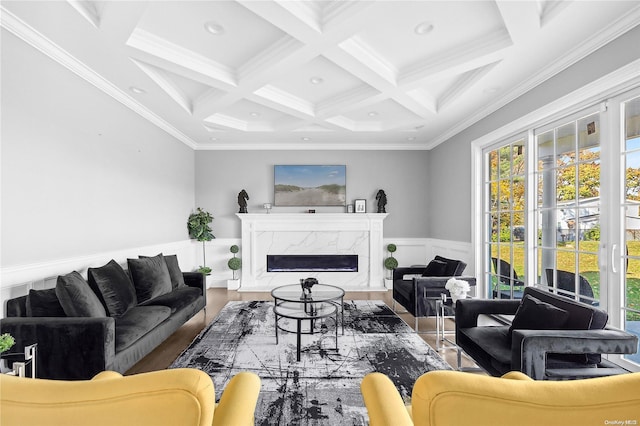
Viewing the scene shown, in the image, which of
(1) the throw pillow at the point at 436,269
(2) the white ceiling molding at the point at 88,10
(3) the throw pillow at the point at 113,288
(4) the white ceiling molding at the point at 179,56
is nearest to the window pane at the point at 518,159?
(1) the throw pillow at the point at 436,269

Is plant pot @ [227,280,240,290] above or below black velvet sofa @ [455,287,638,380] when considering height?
below

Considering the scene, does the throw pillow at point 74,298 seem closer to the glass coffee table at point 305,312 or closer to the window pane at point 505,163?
the glass coffee table at point 305,312

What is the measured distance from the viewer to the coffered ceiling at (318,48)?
7.93 feet

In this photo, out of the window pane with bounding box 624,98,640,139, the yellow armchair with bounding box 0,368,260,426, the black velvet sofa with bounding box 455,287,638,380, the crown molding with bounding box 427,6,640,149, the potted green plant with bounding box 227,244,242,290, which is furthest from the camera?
the potted green plant with bounding box 227,244,242,290

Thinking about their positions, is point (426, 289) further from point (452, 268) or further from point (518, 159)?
point (518, 159)

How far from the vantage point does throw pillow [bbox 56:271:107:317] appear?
8.07 feet

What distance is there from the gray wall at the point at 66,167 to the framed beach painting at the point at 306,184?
2.40 metres

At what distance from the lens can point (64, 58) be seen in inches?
116

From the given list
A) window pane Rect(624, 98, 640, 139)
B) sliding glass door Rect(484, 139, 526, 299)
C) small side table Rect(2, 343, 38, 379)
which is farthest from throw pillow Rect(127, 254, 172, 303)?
window pane Rect(624, 98, 640, 139)

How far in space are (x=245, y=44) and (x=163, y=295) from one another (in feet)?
9.71

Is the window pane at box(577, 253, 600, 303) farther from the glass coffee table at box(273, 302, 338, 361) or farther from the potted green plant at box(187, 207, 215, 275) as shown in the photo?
the potted green plant at box(187, 207, 215, 275)

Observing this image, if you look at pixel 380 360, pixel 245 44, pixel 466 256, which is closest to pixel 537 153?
pixel 466 256

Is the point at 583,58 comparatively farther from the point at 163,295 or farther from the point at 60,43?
the point at 163,295

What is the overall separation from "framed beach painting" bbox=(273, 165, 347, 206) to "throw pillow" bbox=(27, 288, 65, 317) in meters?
4.27
